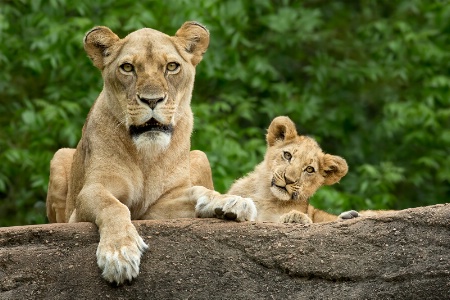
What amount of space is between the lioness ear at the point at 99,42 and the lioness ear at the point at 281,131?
1.34m

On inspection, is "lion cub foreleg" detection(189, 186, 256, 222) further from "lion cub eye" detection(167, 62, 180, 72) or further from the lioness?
"lion cub eye" detection(167, 62, 180, 72)

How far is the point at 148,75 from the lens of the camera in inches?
255

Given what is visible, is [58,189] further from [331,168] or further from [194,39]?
[331,168]

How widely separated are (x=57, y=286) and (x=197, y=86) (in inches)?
260

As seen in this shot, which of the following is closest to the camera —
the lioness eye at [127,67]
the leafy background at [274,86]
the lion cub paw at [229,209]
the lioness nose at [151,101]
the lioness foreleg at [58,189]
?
the lion cub paw at [229,209]

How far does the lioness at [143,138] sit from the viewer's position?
6344 millimetres

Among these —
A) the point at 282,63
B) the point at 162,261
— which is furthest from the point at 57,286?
the point at 282,63

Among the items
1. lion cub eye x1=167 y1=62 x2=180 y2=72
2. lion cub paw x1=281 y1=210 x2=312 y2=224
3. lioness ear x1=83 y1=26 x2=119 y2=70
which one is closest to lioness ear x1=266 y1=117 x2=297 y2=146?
lion cub paw x1=281 y1=210 x2=312 y2=224

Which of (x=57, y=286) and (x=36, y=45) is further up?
(x=36, y=45)

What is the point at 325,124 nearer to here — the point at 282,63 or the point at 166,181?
the point at 282,63

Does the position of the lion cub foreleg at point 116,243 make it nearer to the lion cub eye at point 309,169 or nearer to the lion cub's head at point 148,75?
the lion cub's head at point 148,75

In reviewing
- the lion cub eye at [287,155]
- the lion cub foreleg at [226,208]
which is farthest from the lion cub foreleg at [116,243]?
the lion cub eye at [287,155]

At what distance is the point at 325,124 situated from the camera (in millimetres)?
13531

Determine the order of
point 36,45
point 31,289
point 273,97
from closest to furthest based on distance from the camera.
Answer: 1. point 31,289
2. point 36,45
3. point 273,97
